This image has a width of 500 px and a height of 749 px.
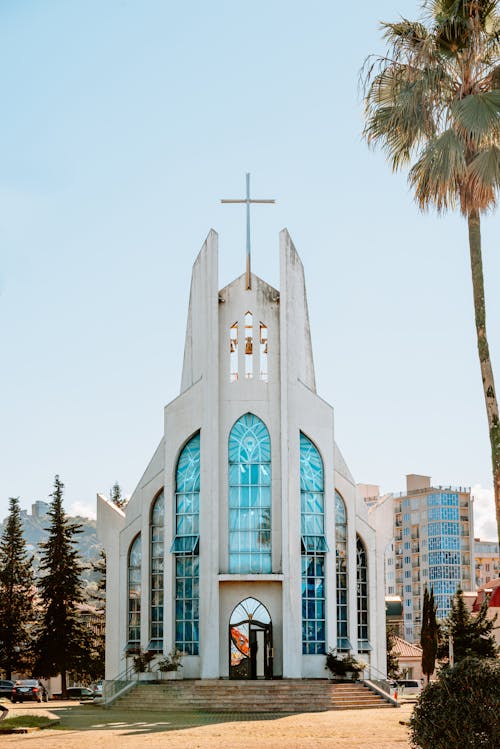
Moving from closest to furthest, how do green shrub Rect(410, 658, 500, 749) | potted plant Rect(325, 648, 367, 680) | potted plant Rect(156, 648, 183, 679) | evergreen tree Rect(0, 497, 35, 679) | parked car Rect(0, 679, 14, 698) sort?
green shrub Rect(410, 658, 500, 749) < potted plant Rect(325, 648, 367, 680) < potted plant Rect(156, 648, 183, 679) < parked car Rect(0, 679, 14, 698) < evergreen tree Rect(0, 497, 35, 679)

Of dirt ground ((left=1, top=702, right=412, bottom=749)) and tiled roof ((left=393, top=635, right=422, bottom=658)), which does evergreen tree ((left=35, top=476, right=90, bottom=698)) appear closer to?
dirt ground ((left=1, top=702, right=412, bottom=749))

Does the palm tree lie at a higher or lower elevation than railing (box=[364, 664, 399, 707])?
higher

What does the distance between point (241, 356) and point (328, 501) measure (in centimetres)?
630

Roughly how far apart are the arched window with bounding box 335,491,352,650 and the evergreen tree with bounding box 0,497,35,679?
21135 mm

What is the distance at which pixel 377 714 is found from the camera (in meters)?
30.8

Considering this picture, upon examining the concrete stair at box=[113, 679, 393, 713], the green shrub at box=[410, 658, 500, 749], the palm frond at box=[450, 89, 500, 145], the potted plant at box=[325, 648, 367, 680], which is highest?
the palm frond at box=[450, 89, 500, 145]

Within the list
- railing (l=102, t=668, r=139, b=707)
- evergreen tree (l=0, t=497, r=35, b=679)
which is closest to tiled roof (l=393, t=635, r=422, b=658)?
evergreen tree (l=0, t=497, r=35, b=679)

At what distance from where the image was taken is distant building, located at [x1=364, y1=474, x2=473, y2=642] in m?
117

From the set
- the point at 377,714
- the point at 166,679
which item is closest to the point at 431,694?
the point at 377,714

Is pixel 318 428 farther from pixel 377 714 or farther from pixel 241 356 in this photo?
pixel 377 714

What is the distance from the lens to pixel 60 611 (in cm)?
5384

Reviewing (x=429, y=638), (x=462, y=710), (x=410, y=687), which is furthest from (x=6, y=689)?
(x=462, y=710)

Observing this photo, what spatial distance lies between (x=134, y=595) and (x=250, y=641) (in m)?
5.84

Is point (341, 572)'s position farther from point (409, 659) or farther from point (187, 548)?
point (409, 659)
